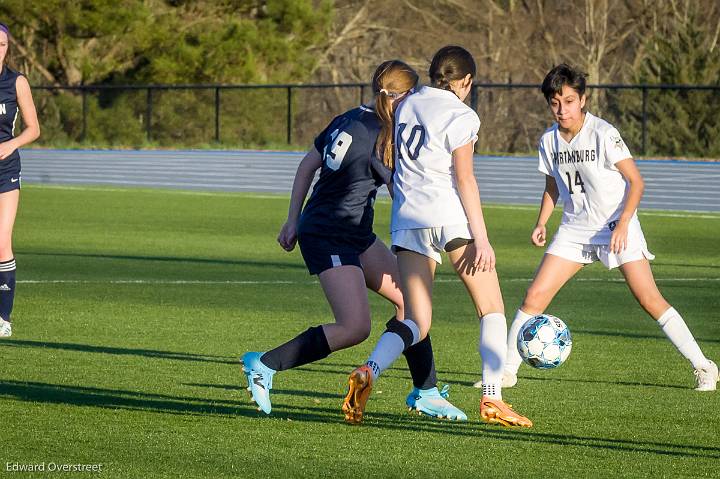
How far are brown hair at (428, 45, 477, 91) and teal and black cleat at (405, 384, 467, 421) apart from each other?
5.15ft

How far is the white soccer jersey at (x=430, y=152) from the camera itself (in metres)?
6.29

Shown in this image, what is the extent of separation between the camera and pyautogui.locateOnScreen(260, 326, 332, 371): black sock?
6684mm

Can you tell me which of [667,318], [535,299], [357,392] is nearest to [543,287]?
[535,299]

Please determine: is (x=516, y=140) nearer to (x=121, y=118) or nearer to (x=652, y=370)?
(x=121, y=118)

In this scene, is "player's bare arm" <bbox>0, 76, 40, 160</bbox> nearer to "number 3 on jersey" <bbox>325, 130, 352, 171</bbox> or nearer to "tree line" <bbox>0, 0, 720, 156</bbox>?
"number 3 on jersey" <bbox>325, 130, 352, 171</bbox>

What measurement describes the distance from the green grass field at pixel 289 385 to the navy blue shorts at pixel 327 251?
0.77 meters

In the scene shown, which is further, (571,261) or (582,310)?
(582,310)

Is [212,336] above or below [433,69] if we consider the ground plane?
below

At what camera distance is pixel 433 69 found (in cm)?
646

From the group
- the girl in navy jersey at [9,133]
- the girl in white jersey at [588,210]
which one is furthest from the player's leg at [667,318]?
the girl in navy jersey at [9,133]

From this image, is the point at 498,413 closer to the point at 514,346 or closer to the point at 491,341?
the point at 491,341

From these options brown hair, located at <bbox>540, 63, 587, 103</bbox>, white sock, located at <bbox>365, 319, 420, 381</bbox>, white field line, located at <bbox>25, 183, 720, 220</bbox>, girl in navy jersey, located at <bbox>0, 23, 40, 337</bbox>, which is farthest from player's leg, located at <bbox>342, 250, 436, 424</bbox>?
white field line, located at <bbox>25, 183, 720, 220</bbox>

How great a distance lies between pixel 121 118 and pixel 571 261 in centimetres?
3629

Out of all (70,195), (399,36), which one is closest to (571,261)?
(70,195)
